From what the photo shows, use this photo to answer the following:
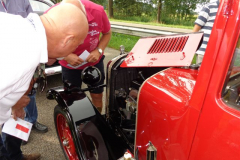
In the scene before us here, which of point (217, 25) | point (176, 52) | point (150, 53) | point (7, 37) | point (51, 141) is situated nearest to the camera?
point (7, 37)

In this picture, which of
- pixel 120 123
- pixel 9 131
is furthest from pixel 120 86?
pixel 9 131

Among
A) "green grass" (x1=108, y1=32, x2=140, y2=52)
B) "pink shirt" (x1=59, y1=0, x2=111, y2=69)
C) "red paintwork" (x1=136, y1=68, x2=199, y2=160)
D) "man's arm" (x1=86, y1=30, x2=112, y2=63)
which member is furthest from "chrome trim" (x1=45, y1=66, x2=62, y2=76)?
"green grass" (x1=108, y1=32, x2=140, y2=52)

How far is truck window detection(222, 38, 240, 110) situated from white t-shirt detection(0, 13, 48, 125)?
844mm

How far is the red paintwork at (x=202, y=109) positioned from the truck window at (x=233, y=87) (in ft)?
0.11

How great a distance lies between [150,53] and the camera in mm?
1582

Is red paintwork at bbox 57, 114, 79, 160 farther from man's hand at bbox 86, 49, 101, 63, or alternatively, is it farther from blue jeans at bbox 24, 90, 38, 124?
man's hand at bbox 86, 49, 101, 63

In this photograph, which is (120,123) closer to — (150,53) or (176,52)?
(150,53)

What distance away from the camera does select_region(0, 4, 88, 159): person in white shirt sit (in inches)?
31.1

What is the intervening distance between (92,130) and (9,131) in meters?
0.67

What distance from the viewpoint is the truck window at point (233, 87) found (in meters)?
0.93

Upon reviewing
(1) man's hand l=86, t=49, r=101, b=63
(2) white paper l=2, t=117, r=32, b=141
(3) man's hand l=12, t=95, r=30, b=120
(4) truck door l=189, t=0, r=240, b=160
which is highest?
(4) truck door l=189, t=0, r=240, b=160

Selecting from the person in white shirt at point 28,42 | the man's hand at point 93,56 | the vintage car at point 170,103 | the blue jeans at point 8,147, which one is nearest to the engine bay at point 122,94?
the vintage car at point 170,103

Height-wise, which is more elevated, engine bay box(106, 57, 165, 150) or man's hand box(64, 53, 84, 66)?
man's hand box(64, 53, 84, 66)

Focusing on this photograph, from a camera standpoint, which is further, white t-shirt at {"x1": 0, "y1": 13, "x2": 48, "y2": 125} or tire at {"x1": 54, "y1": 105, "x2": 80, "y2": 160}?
tire at {"x1": 54, "y1": 105, "x2": 80, "y2": 160}
